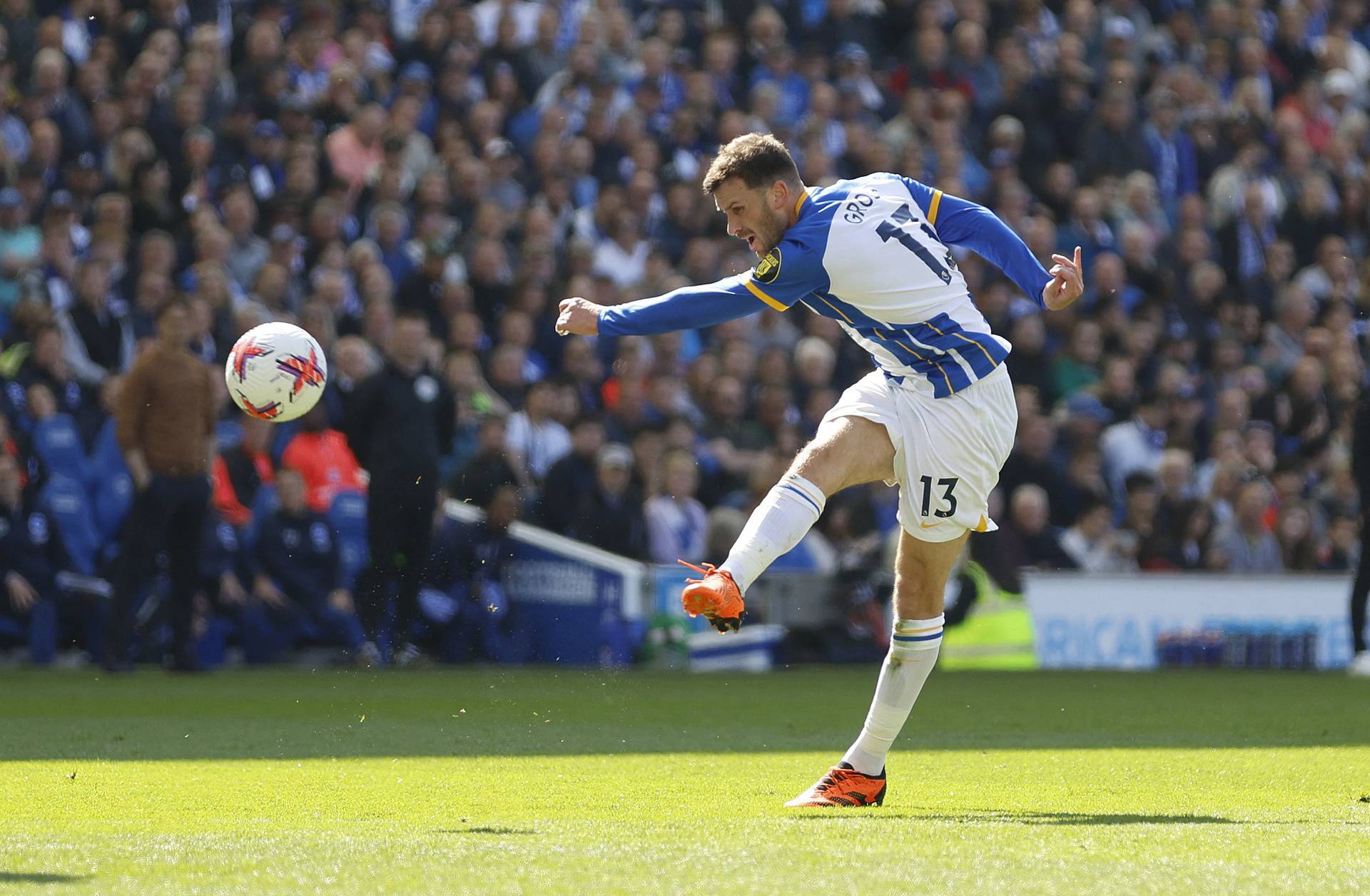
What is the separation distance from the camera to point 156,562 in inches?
522

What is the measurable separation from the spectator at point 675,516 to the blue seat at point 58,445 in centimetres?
422

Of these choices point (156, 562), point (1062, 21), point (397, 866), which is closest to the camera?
point (397, 866)

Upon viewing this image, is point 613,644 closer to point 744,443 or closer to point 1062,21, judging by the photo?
point 744,443

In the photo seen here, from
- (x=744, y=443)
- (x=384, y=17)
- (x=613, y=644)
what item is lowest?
(x=613, y=644)

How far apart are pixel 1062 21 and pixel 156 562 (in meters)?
12.9

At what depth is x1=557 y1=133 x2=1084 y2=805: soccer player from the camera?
21.4 feet

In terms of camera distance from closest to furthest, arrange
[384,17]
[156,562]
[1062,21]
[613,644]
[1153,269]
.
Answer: [156,562], [613,644], [384,17], [1153,269], [1062,21]

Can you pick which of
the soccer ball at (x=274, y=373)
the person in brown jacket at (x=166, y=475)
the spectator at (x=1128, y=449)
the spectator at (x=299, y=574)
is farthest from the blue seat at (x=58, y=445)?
the spectator at (x=1128, y=449)

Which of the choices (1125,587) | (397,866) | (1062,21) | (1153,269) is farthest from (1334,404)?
(397,866)

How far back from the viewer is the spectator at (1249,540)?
16359 millimetres

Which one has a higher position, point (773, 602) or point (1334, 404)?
point (1334, 404)

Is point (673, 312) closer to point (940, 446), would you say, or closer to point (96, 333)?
point (940, 446)

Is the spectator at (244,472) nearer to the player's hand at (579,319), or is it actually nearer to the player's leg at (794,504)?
the player's hand at (579,319)

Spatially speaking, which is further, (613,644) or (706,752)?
(613,644)
